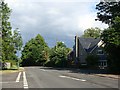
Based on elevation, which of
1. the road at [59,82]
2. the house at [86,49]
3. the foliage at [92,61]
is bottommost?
the road at [59,82]

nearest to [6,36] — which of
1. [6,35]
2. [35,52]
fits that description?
[6,35]

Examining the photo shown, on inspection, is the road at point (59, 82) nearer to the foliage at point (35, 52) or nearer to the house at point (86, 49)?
the house at point (86, 49)

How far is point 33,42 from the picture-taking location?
151625mm

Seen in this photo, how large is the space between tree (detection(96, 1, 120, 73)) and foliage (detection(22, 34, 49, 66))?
77.5 meters

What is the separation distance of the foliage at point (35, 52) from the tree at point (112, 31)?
7754 centimetres

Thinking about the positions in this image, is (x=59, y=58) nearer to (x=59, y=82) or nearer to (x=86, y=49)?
(x=86, y=49)

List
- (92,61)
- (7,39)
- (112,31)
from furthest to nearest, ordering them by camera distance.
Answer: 1. (92,61)
2. (7,39)
3. (112,31)

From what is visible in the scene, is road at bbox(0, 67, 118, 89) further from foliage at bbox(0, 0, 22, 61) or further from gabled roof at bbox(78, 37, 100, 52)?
gabled roof at bbox(78, 37, 100, 52)

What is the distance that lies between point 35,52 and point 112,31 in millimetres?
99253

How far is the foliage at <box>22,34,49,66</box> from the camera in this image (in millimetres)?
136075

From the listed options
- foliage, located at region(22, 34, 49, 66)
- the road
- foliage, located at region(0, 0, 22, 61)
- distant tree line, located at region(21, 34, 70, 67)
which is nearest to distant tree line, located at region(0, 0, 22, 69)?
foliage, located at region(0, 0, 22, 61)

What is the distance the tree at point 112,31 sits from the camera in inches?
1672

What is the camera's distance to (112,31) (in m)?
42.8

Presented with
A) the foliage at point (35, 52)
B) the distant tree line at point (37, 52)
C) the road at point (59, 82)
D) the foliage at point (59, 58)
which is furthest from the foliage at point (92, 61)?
the foliage at point (35, 52)
